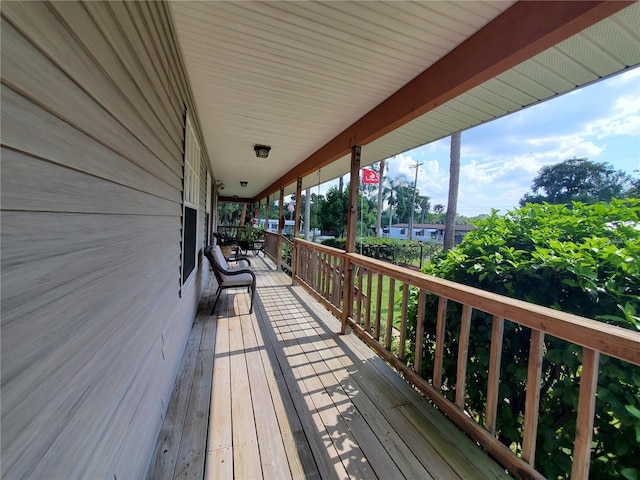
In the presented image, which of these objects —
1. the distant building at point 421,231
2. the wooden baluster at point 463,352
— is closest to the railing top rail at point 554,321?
the wooden baluster at point 463,352

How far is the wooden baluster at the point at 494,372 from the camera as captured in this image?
1.57 m

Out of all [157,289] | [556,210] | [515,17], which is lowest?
[157,289]

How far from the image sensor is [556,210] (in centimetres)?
200

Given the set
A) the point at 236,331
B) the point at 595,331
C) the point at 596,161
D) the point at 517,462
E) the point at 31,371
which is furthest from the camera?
the point at 596,161

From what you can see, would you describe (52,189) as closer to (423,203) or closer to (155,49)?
(155,49)

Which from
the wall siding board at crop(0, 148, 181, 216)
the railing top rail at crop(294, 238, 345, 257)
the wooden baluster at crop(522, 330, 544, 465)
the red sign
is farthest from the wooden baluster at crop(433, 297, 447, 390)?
the red sign

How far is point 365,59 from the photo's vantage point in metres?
1.94

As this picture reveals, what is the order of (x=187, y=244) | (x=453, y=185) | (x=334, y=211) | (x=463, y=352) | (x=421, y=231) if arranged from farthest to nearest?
1. (x=421, y=231)
2. (x=334, y=211)
3. (x=453, y=185)
4. (x=187, y=244)
5. (x=463, y=352)

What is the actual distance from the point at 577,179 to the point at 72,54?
26050 mm

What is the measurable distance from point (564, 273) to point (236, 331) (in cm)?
306

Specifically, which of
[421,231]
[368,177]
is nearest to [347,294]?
[368,177]

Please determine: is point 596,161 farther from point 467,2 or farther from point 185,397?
point 185,397

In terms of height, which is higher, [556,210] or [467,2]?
[467,2]

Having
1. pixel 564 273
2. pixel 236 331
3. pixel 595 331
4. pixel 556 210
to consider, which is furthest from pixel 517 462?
pixel 236 331
